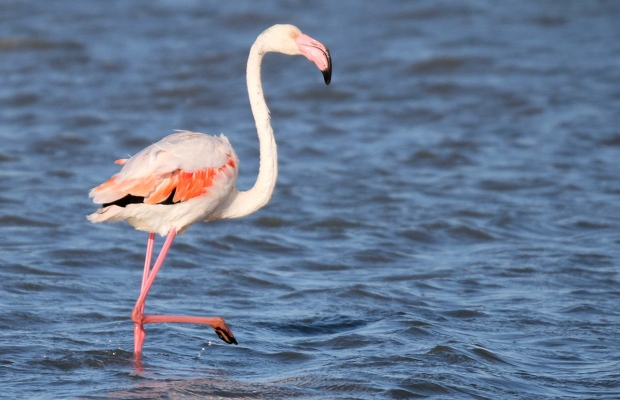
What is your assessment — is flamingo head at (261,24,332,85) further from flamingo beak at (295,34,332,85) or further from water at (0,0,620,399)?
water at (0,0,620,399)

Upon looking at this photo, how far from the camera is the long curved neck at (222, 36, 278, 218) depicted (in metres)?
7.06

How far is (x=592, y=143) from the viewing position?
14023mm

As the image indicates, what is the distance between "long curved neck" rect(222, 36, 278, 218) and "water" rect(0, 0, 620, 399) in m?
1.05

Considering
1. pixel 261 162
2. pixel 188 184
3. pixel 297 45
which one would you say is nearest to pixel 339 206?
pixel 261 162

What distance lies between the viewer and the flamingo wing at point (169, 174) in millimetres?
6449

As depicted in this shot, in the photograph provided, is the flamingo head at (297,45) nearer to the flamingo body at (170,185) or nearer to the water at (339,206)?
the flamingo body at (170,185)

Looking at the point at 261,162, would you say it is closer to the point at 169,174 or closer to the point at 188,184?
the point at 188,184

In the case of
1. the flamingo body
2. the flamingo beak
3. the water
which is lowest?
the water

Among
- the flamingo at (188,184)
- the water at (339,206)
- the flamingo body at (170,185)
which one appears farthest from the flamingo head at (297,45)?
the water at (339,206)

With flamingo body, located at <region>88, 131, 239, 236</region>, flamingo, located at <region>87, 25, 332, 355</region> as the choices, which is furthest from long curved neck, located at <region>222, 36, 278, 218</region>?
flamingo body, located at <region>88, 131, 239, 236</region>

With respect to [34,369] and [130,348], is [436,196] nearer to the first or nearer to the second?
[130,348]

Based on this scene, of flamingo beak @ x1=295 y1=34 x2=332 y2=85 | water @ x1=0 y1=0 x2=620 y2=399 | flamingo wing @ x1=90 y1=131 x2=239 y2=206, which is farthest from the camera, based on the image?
flamingo beak @ x1=295 y1=34 x2=332 y2=85

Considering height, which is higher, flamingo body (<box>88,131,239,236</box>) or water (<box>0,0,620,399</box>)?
flamingo body (<box>88,131,239,236</box>)

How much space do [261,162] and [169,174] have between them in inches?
33.9
